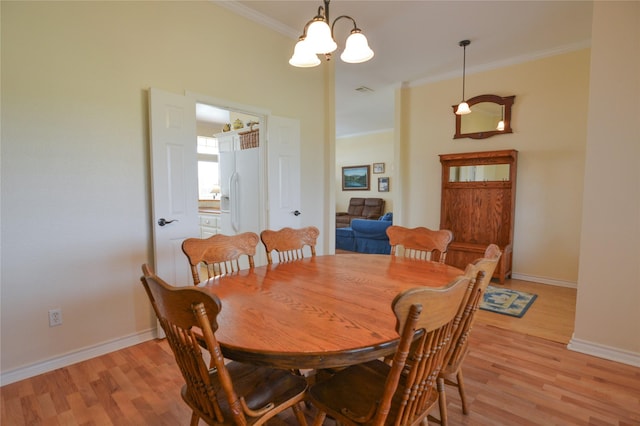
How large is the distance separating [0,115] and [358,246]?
4811 millimetres

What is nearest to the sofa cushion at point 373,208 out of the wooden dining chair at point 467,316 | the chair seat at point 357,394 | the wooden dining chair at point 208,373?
the wooden dining chair at point 467,316

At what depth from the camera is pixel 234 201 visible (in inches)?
163

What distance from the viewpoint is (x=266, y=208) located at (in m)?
3.44

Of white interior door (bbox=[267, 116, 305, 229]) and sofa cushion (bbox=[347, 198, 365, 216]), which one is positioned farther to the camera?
sofa cushion (bbox=[347, 198, 365, 216])

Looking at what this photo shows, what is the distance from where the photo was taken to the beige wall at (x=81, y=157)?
6.52 feet

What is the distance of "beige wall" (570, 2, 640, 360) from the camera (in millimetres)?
2162

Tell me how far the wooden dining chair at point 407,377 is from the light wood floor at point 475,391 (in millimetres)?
647

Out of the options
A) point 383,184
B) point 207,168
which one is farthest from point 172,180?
point 383,184

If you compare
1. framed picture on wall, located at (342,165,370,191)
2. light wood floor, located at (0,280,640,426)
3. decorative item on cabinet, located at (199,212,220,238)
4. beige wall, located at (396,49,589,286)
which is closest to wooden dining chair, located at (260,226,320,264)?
light wood floor, located at (0,280,640,426)

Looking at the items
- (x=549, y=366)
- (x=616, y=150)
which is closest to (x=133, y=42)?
(x=616, y=150)

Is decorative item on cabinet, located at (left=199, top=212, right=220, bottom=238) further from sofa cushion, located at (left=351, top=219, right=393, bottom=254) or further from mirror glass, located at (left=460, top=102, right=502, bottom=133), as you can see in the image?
mirror glass, located at (left=460, top=102, right=502, bottom=133)

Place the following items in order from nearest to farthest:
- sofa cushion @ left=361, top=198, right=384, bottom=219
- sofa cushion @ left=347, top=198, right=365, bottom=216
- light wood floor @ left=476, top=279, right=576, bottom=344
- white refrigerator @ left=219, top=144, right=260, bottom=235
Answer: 1. light wood floor @ left=476, top=279, right=576, bottom=344
2. white refrigerator @ left=219, top=144, right=260, bottom=235
3. sofa cushion @ left=361, top=198, right=384, bottom=219
4. sofa cushion @ left=347, top=198, right=365, bottom=216

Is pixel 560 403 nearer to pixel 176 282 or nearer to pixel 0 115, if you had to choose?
pixel 176 282

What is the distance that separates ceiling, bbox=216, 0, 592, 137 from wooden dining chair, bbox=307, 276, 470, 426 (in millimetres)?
2918
